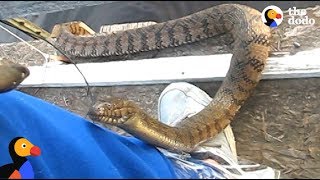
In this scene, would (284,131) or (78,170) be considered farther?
(284,131)

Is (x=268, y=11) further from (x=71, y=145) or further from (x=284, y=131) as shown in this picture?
(x=71, y=145)

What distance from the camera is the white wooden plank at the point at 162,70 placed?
5.43 feet

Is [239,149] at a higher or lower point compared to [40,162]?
lower

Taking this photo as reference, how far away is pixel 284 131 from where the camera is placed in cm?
166

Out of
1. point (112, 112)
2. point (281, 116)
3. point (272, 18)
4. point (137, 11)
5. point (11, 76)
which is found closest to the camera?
point (11, 76)

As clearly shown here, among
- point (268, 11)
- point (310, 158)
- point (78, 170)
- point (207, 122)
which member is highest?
point (268, 11)

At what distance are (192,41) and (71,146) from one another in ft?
3.14

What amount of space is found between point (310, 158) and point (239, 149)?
200mm

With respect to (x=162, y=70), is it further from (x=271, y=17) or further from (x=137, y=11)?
(x=137, y=11)

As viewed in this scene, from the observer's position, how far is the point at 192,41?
194cm

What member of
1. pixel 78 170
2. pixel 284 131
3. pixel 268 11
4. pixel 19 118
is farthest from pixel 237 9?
pixel 78 170

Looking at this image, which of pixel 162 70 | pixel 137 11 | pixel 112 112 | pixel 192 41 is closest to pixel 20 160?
pixel 112 112

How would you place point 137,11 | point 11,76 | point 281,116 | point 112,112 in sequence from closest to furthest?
1. point 11,76
2. point 112,112
3. point 281,116
4. point 137,11

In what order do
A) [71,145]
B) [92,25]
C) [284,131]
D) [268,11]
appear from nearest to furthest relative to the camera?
[71,145] < [284,131] < [268,11] < [92,25]
